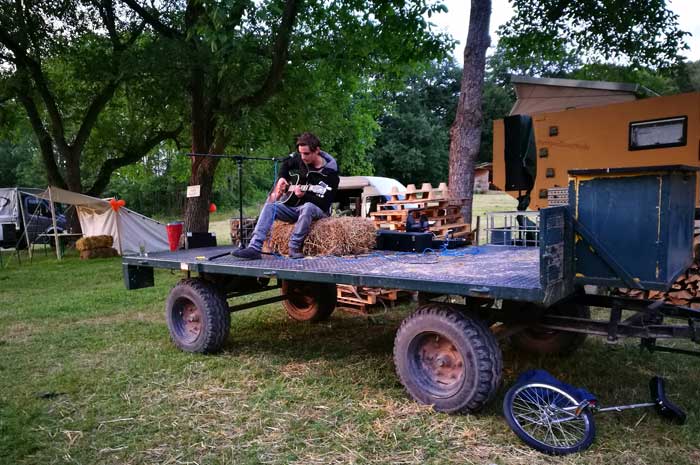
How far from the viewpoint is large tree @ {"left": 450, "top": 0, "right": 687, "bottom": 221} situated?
8.48 meters

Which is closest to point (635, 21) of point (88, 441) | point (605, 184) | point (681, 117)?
point (681, 117)

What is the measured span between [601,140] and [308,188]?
5.09 m

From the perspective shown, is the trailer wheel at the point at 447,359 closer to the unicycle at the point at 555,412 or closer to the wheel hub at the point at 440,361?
the wheel hub at the point at 440,361

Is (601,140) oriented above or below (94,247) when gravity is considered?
above

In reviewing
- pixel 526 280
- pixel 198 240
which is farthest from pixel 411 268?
pixel 198 240

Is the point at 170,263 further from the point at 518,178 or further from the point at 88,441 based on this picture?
the point at 518,178

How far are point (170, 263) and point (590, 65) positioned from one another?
1179 cm

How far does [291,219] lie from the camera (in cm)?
578

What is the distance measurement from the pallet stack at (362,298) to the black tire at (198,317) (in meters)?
1.98

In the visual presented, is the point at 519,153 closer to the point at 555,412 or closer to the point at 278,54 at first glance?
the point at 555,412

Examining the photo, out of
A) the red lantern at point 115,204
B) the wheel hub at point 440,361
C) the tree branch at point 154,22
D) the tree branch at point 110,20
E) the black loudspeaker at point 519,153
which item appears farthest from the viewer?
the red lantern at point 115,204

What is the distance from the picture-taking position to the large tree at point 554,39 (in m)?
8.48

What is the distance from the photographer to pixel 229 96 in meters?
13.4

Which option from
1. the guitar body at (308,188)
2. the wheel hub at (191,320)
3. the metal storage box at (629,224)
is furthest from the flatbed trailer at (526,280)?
the guitar body at (308,188)
